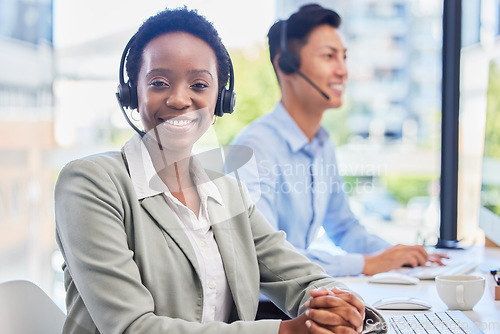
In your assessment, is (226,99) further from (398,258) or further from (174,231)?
(398,258)

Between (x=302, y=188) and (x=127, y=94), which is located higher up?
(x=127, y=94)

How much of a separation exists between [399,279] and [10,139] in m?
1.50

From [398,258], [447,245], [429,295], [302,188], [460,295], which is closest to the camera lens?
[460,295]

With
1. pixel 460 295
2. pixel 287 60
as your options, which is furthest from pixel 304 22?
pixel 460 295

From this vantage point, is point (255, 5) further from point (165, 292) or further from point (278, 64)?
point (165, 292)

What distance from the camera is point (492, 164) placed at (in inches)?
63.2

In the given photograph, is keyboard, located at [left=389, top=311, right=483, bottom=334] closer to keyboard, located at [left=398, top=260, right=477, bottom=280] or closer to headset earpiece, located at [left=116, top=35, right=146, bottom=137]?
A: keyboard, located at [left=398, top=260, right=477, bottom=280]

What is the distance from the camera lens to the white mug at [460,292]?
3.79 feet

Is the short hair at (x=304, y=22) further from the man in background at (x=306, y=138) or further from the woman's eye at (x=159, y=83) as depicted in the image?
the woman's eye at (x=159, y=83)

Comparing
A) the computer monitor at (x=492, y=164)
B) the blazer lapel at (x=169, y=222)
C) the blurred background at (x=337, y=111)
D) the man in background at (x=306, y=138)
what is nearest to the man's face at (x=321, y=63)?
Result: the man in background at (x=306, y=138)

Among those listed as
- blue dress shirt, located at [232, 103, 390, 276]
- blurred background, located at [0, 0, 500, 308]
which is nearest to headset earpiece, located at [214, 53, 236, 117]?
blue dress shirt, located at [232, 103, 390, 276]

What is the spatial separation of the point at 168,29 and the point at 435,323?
0.72 metres

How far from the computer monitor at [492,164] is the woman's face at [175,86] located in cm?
88

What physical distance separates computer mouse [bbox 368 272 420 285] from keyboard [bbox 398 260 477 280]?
5cm
